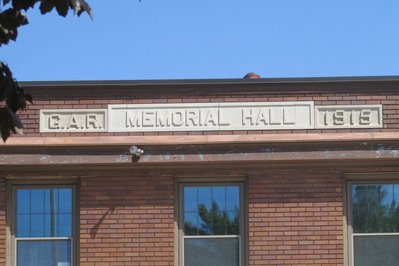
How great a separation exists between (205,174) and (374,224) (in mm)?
2488

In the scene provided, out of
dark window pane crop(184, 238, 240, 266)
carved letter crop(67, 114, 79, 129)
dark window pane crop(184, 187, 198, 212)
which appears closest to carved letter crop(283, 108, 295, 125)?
dark window pane crop(184, 187, 198, 212)

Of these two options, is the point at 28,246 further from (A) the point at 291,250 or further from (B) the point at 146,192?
(A) the point at 291,250

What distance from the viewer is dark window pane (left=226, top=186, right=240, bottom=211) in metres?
13.6

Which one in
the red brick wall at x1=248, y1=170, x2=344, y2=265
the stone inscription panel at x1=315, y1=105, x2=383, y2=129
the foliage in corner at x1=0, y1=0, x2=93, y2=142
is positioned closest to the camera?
the foliage in corner at x1=0, y1=0, x2=93, y2=142

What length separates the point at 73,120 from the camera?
13.6 metres

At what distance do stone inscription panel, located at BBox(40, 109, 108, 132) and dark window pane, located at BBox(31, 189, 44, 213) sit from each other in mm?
899

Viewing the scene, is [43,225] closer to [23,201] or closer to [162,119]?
[23,201]

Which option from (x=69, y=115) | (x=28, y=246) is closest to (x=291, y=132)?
(x=69, y=115)

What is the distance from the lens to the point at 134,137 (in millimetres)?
13414

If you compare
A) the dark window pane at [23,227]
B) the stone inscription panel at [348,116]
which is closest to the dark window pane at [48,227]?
the dark window pane at [23,227]

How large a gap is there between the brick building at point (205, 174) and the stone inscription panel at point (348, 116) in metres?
0.01

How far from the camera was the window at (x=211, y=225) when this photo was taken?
13492 millimetres

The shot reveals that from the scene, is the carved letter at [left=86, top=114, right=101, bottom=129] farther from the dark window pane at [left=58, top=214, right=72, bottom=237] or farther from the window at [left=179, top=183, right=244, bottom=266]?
the window at [left=179, top=183, right=244, bottom=266]

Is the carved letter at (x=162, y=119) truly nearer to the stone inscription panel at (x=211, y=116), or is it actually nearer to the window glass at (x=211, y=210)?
the stone inscription panel at (x=211, y=116)
